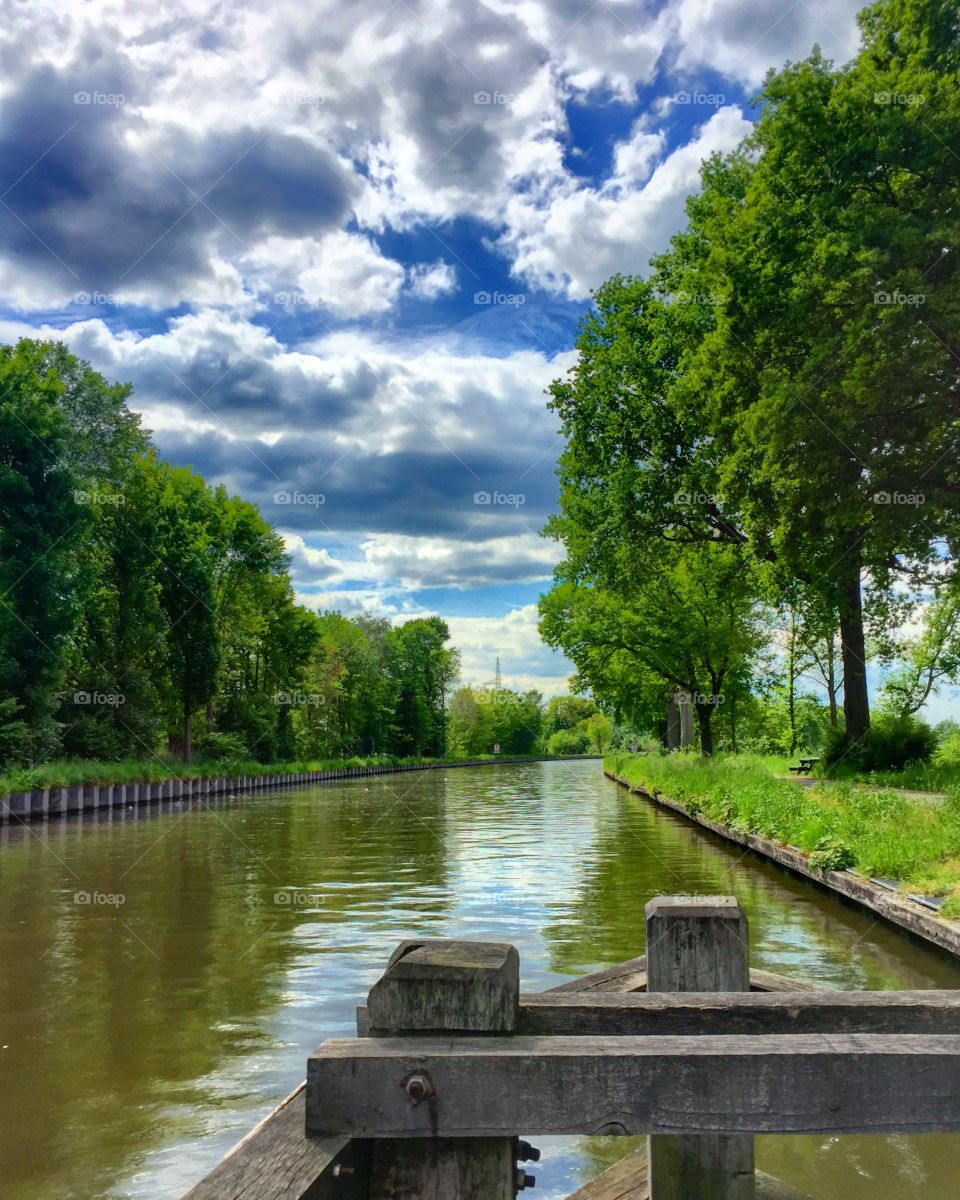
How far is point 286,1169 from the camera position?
7.90 feet

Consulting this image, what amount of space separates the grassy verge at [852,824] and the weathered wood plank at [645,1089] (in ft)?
26.5

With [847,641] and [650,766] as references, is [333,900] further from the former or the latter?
[650,766]

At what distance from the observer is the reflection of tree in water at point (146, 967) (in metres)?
6.14

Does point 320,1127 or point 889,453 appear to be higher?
point 889,453

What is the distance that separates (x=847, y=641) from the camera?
26188 millimetres

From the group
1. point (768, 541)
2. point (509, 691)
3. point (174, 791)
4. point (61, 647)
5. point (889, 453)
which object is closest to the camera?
point (889, 453)

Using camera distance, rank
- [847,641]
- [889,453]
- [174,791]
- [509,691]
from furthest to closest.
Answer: [509,691] → [174,791] → [847,641] → [889,453]

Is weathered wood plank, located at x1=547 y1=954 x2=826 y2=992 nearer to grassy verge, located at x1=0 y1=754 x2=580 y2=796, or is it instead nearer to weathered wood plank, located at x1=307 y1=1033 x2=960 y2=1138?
weathered wood plank, located at x1=307 y1=1033 x2=960 y2=1138

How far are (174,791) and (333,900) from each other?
30292mm

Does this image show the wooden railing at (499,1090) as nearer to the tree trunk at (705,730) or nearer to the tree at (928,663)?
the tree trunk at (705,730)

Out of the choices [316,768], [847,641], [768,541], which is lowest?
[316,768]

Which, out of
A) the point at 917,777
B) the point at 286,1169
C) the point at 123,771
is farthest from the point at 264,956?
the point at 123,771

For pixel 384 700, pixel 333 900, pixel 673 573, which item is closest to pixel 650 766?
pixel 673 573

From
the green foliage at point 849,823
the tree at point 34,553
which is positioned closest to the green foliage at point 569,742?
the tree at point 34,553
